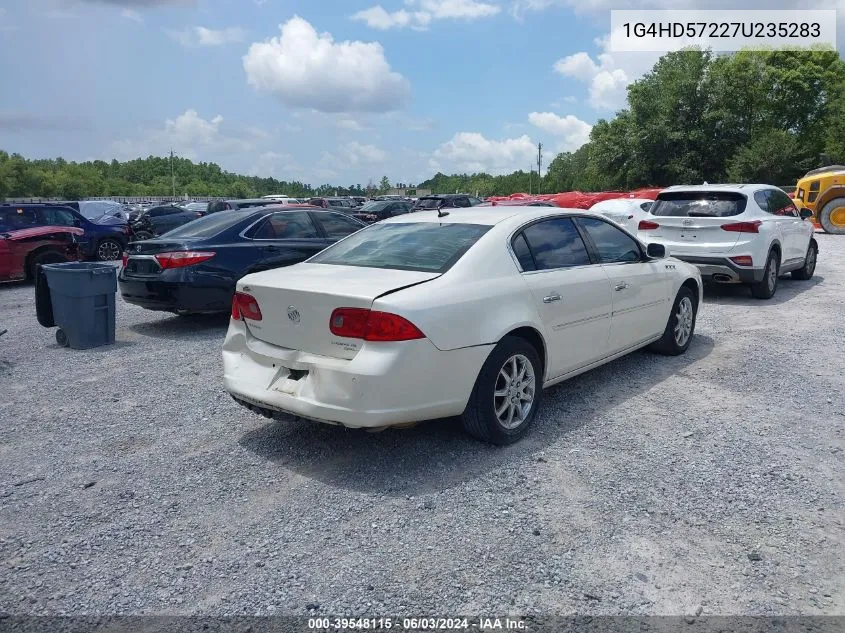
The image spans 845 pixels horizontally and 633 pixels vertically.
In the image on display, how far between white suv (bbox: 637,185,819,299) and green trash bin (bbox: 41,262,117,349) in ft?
24.2

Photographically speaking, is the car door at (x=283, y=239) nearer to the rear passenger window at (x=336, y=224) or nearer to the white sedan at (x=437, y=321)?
the rear passenger window at (x=336, y=224)

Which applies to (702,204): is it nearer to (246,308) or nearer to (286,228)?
(286,228)

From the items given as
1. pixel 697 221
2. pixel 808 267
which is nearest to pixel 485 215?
pixel 697 221

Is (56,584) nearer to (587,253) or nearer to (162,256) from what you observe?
(587,253)

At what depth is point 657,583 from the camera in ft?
9.52

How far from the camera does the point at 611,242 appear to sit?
18.9 ft

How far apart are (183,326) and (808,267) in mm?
10267

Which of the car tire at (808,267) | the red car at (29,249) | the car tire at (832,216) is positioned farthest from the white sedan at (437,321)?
the car tire at (832,216)

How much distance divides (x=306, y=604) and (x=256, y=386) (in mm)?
1683

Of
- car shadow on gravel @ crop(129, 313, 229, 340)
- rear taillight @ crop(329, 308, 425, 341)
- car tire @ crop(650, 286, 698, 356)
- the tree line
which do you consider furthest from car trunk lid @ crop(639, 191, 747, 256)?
the tree line

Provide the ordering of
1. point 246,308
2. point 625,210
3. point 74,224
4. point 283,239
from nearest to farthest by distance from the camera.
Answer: point 246,308 < point 283,239 < point 74,224 < point 625,210

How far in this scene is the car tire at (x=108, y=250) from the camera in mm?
16312

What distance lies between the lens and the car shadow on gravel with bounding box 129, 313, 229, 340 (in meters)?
8.12

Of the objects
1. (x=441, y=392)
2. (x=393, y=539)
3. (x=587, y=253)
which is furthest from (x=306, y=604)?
(x=587, y=253)
